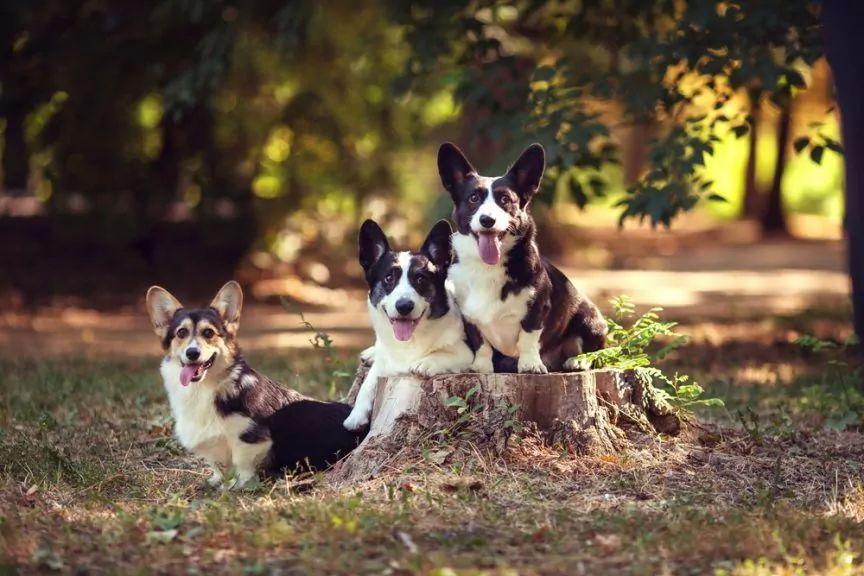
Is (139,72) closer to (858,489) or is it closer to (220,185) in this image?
(220,185)

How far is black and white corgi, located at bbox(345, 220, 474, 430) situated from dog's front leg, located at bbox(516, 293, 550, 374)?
0.29 metres

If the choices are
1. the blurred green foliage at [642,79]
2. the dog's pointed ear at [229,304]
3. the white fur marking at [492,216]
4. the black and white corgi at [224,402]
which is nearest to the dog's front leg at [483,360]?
the white fur marking at [492,216]

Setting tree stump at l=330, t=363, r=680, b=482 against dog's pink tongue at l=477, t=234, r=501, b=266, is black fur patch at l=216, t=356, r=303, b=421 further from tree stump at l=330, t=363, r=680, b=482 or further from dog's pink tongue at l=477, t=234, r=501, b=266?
dog's pink tongue at l=477, t=234, r=501, b=266

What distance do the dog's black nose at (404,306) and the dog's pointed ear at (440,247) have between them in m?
0.34

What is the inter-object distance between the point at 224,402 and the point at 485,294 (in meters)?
1.41

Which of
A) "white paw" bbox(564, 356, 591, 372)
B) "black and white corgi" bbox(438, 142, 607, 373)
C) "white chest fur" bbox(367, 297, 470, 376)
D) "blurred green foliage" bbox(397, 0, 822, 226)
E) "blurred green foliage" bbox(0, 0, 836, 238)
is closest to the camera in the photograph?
"black and white corgi" bbox(438, 142, 607, 373)

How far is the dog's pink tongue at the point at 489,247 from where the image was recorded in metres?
6.16

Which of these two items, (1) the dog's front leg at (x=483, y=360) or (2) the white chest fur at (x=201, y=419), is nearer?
(2) the white chest fur at (x=201, y=419)

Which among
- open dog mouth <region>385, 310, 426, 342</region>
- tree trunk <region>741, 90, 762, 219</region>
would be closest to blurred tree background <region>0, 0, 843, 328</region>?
open dog mouth <region>385, 310, 426, 342</region>

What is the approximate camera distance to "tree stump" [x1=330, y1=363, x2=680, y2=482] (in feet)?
21.2

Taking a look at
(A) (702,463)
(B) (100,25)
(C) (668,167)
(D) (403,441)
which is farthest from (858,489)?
(B) (100,25)

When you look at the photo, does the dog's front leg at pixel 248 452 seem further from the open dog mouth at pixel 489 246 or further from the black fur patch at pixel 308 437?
the open dog mouth at pixel 489 246

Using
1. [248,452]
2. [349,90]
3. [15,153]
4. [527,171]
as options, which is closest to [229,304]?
[248,452]

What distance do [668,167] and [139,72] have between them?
7.50 meters
